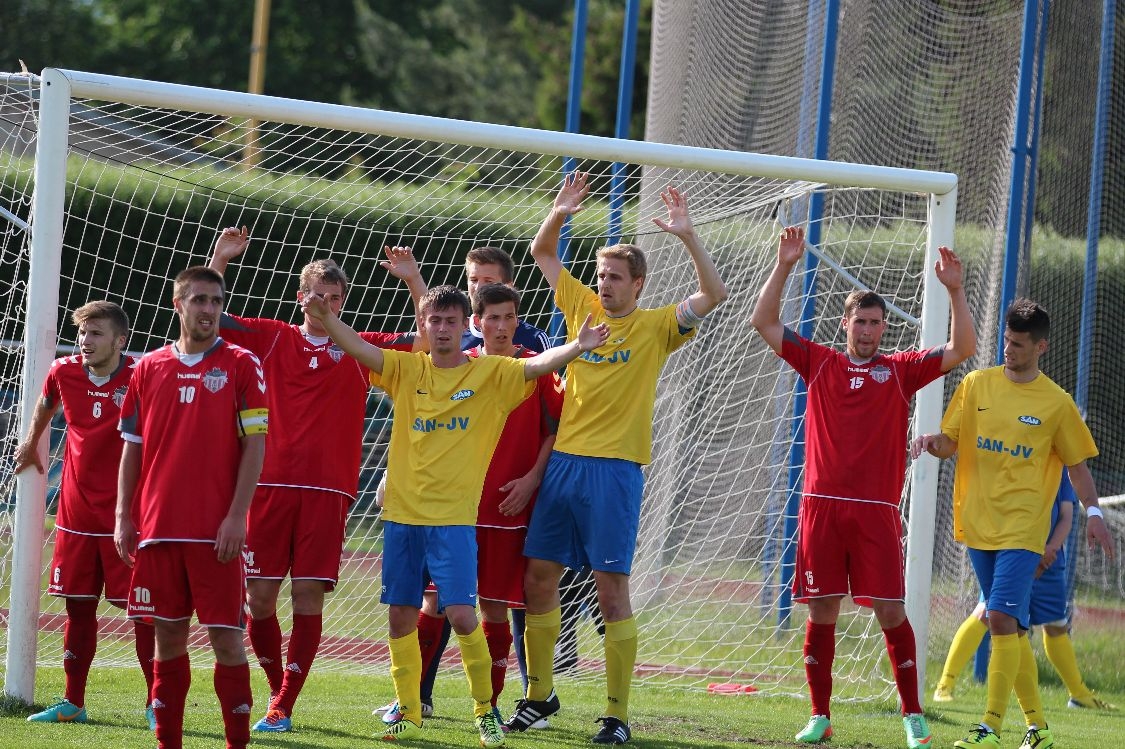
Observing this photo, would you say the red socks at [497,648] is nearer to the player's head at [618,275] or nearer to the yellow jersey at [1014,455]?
the player's head at [618,275]

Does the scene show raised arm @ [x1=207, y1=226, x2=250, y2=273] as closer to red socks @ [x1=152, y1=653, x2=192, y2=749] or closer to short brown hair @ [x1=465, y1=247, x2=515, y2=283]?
short brown hair @ [x1=465, y1=247, x2=515, y2=283]

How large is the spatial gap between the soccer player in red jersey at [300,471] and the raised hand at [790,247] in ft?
5.20

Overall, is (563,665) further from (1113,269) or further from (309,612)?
(1113,269)

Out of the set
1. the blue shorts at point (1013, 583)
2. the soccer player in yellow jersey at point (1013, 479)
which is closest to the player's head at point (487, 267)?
the soccer player in yellow jersey at point (1013, 479)

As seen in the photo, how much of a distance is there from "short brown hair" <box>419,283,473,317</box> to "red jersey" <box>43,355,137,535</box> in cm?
134

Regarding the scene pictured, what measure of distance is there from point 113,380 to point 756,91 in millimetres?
7068

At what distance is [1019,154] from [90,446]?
6431 mm

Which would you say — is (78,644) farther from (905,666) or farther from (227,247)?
(905,666)

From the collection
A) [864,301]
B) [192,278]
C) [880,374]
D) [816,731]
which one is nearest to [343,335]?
[192,278]

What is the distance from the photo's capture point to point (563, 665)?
7805 mm

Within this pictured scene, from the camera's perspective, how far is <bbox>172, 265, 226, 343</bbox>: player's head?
15.0 ft

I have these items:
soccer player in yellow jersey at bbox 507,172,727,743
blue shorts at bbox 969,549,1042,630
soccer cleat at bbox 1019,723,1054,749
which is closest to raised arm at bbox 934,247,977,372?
blue shorts at bbox 969,549,1042,630

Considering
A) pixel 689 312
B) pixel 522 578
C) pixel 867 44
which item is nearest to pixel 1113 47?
pixel 867 44

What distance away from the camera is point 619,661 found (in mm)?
5531
